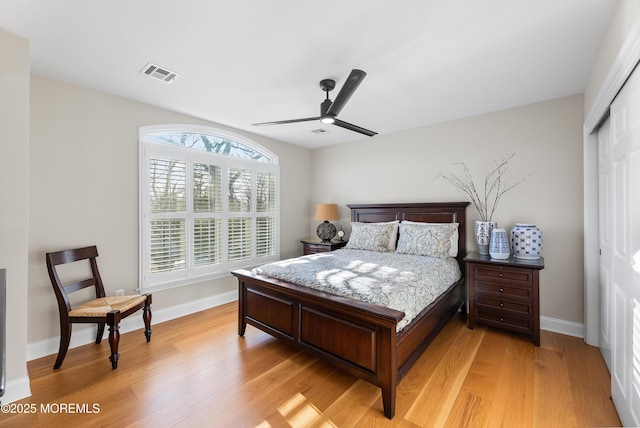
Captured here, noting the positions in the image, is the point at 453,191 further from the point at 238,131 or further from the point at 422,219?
the point at 238,131

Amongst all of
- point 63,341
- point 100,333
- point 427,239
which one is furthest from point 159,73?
point 427,239

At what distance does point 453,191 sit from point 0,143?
4.41 m

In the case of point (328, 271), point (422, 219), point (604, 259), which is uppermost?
point (422, 219)

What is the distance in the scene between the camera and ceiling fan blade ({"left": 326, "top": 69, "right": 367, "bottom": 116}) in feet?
6.96

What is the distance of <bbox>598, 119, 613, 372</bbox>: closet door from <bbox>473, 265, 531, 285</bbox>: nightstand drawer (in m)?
0.54

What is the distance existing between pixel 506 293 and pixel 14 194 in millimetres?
4351

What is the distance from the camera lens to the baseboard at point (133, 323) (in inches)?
98.4

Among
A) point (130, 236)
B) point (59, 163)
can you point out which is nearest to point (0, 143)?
point (59, 163)

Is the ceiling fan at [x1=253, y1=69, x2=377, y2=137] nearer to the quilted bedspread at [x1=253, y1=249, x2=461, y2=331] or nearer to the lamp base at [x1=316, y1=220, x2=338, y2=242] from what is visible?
the quilted bedspread at [x1=253, y1=249, x2=461, y2=331]

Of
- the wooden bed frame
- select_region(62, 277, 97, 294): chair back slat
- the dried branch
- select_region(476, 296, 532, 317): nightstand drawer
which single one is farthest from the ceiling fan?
select_region(62, 277, 97, 294): chair back slat

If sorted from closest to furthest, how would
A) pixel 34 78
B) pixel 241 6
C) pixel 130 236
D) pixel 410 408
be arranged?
pixel 241 6
pixel 410 408
pixel 34 78
pixel 130 236

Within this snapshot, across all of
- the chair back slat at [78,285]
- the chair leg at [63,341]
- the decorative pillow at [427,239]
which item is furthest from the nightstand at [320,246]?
the chair leg at [63,341]

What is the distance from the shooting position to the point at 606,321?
2289mm

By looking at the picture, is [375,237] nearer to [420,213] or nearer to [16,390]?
[420,213]
